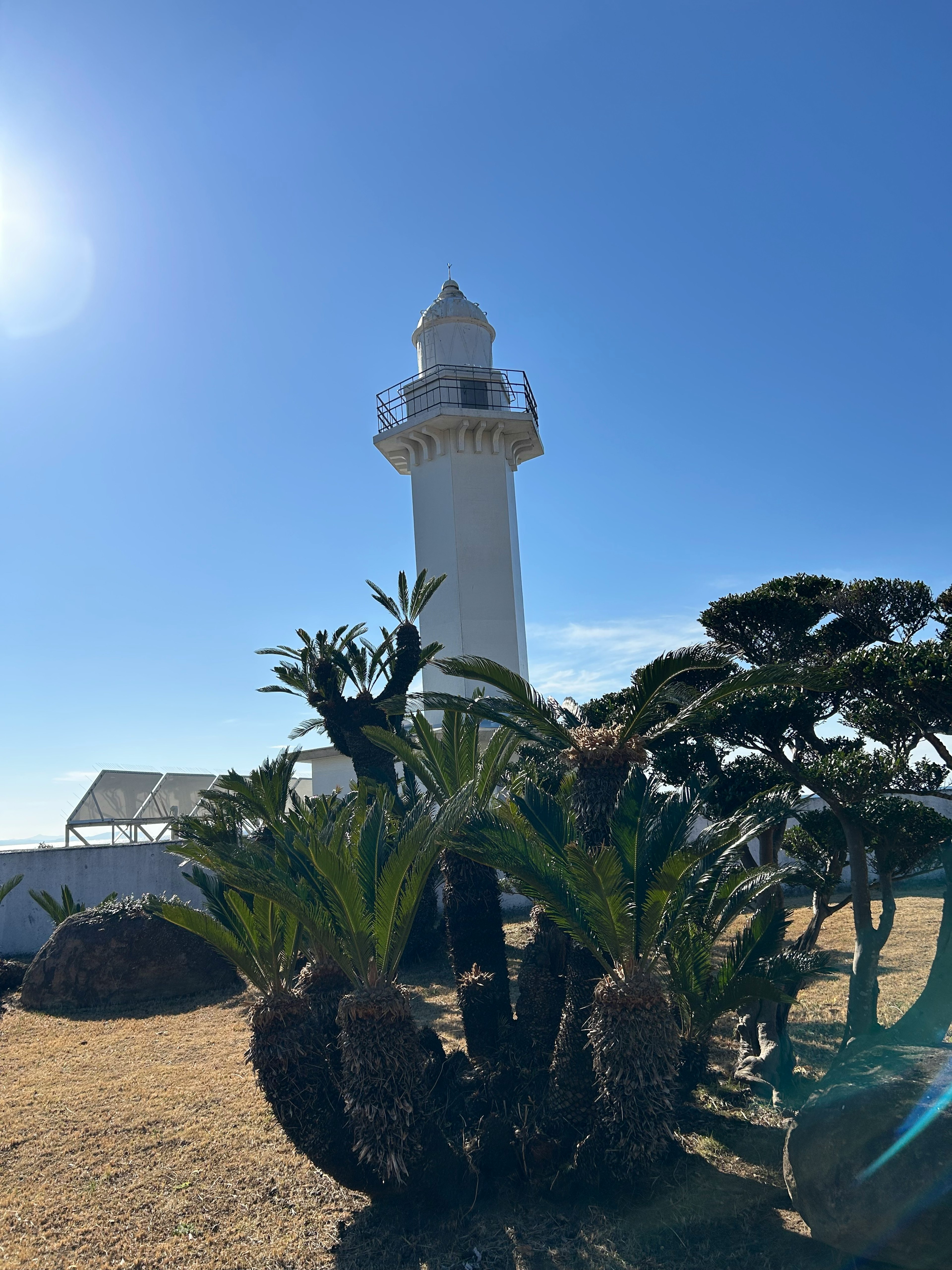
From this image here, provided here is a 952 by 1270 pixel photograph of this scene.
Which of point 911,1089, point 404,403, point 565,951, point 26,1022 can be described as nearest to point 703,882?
point 565,951

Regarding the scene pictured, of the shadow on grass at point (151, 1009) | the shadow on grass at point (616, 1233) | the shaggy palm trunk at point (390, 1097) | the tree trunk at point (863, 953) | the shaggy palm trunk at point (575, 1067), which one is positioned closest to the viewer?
the shadow on grass at point (616, 1233)

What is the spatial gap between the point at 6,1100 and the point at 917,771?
11.5 meters

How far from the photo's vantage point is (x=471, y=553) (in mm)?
24062

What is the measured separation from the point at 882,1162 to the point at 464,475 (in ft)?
70.0

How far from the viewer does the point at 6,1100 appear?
9.68 meters

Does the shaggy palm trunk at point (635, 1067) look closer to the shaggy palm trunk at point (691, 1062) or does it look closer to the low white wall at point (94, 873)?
the shaggy palm trunk at point (691, 1062)

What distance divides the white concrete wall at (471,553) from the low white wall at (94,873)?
827 cm

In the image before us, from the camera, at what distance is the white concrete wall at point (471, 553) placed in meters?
23.5

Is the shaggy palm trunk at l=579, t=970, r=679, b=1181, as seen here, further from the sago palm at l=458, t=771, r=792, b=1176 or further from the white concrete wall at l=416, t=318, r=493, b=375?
the white concrete wall at l=416, t=318, r=493, b=375

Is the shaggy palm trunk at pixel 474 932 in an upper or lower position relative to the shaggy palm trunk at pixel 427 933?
upper

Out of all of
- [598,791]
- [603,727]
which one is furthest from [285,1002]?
[603,727]

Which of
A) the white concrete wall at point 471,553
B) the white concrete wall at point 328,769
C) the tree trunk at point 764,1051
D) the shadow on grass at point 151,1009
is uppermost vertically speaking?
the white concrete wall at point 471,553

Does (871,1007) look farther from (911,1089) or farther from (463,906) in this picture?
(463,906)

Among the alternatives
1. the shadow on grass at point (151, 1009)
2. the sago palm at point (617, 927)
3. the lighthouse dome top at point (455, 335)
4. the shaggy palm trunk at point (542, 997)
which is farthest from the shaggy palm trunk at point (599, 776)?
the lighthouse dome top at point (455, 335)
